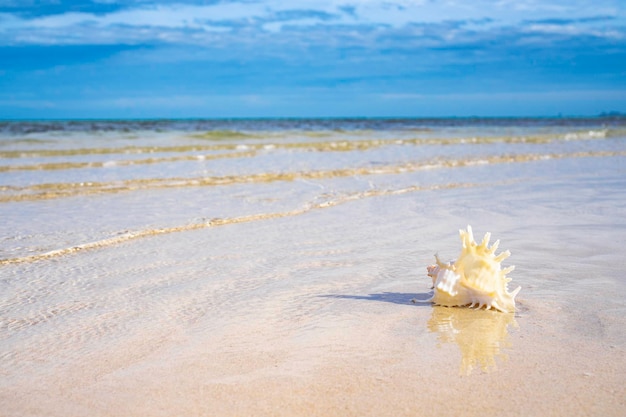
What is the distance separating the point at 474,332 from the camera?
378cm

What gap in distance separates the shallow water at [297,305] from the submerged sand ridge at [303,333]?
0.04 ft

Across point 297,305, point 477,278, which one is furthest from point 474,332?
point 297,305

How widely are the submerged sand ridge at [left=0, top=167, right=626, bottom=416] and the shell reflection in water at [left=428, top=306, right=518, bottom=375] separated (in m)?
0.01

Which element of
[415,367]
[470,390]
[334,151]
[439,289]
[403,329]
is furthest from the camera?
[334,151]

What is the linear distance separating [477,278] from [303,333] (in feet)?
3.51

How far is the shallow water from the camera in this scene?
3051mm

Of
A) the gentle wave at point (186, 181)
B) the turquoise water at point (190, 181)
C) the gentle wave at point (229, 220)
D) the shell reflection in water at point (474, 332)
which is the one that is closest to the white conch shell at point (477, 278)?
the shell reflection in water at point (474, 332)

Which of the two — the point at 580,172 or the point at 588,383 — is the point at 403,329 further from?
the point at 580,172

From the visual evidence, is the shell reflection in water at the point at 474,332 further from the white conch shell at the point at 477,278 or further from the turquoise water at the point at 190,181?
the turquoise water at the point at 190,181

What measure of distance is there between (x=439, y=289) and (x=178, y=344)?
1.58 meters

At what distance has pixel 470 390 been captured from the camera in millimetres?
3025

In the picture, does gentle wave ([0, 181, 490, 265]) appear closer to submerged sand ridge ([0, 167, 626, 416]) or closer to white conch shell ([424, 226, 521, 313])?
submerged sand ridge ([0, 167, 626, 416])

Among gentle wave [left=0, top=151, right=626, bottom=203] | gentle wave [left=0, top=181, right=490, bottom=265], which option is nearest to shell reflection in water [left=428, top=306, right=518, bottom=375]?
gentle wave [left=0, top=181, right=490, bottom=265]

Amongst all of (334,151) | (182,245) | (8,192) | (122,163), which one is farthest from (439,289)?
(334,151)
